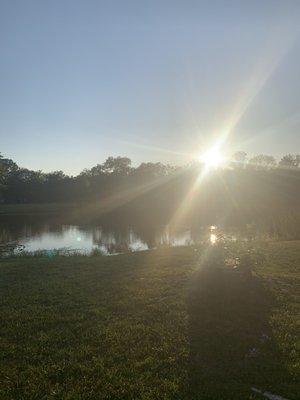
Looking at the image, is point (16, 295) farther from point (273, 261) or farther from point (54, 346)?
point (273, 261)

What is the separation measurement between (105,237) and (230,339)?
34598 mm

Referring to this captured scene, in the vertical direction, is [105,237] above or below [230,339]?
above

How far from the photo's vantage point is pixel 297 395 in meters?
7.32

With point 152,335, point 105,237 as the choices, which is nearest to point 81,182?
point 105,237

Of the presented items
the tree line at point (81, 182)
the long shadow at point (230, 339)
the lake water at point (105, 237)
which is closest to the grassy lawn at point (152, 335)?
the long shadow at point (230, 339)

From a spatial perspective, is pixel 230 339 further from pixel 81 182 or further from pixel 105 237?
pixel 81 182

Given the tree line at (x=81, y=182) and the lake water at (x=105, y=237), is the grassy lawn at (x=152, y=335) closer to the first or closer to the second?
the lake water at (x=105, y=237)

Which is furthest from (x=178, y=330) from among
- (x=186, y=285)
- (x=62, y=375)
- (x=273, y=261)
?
(x=273, y=261)

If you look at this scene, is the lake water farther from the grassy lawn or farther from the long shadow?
the long shadow

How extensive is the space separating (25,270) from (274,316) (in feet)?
40.0

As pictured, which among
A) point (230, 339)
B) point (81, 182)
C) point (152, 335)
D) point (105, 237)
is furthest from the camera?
point (81, 182)

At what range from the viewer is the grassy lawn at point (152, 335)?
25.6 ft

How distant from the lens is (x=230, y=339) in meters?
9.77

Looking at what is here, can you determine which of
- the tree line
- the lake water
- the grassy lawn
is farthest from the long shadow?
the tree line
